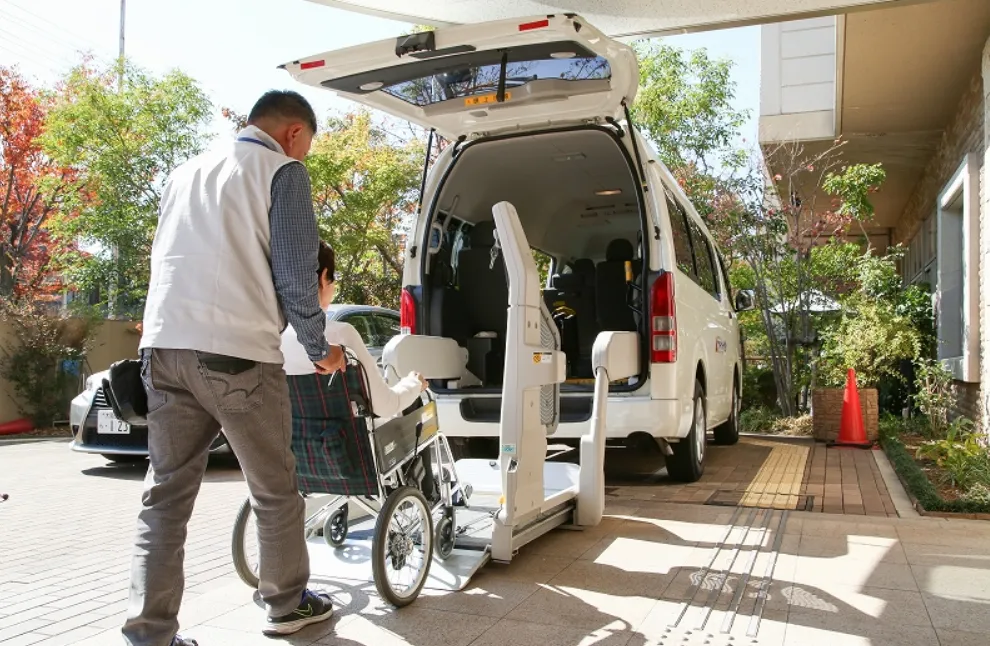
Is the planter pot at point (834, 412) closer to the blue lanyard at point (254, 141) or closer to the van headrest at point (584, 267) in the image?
the van headrest at point (584, 267)

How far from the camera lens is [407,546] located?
3.37 metres

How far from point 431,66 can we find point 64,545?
10.7 feet

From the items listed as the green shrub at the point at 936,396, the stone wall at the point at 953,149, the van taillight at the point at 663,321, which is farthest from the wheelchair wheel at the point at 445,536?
the green shrub at the point at 936,396

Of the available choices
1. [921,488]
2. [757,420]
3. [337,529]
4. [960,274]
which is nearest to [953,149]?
[960,274]

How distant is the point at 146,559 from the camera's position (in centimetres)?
266

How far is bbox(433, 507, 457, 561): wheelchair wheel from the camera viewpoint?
147 inches

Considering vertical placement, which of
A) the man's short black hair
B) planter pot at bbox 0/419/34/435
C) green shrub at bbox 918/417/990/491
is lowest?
planter pot at bbox 0/419/34/435

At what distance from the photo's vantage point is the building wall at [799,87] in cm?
1141

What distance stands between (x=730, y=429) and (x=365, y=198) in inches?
293

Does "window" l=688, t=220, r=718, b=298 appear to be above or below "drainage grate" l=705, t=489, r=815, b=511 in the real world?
above

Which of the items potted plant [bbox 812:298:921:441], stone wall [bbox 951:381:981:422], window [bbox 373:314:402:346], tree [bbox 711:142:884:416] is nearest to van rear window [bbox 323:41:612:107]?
window [bbox 373:314:402:346]

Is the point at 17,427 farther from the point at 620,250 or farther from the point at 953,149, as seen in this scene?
the point at 953,149

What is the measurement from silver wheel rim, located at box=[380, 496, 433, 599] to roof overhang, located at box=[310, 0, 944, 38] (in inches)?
172

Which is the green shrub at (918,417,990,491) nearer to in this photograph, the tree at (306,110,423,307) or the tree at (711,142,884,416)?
the tree at (711,142,884,416)
